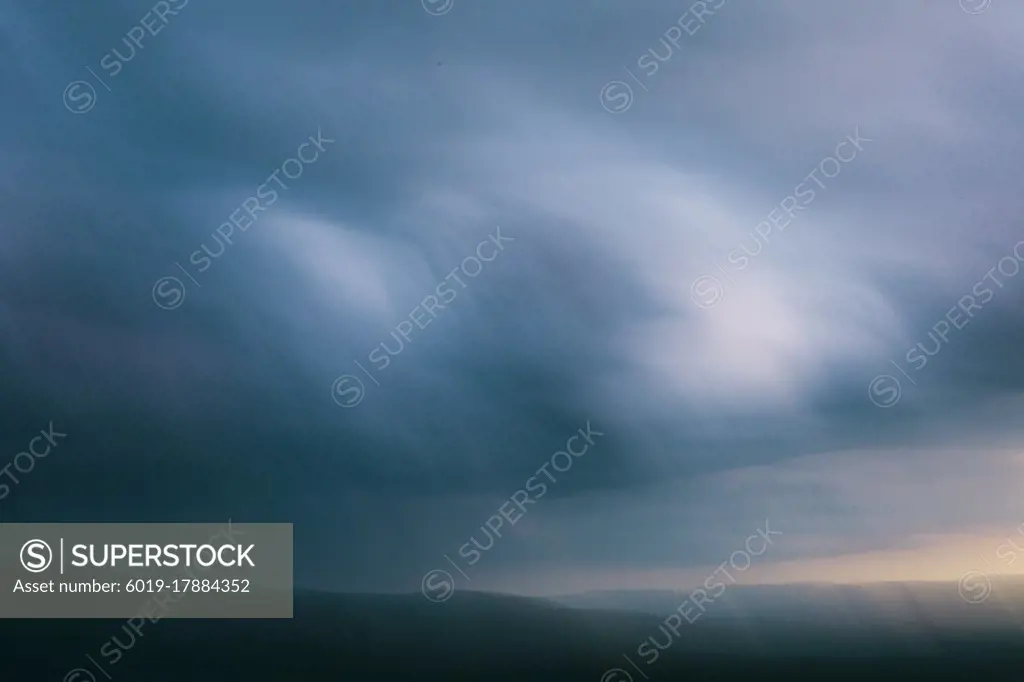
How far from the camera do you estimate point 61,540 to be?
41.3 m

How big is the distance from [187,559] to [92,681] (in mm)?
18581

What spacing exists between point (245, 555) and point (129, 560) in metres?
5.44

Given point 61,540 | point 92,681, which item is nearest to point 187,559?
point 61,540

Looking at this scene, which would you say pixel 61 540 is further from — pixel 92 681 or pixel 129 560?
pixel 92 681

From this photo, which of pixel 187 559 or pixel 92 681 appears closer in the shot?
pixel 187 559

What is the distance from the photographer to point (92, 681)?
53.1m

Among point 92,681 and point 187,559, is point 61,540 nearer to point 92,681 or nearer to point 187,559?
point 187,559

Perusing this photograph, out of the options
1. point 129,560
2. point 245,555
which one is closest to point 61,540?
point 129,560

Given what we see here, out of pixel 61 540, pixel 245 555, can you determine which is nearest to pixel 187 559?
pixel 245 555

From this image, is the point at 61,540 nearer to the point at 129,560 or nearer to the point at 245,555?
the point at 129,560

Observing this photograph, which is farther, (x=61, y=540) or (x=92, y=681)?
(x=92, y=681)

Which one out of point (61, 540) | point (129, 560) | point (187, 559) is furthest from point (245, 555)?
point (61, 540)

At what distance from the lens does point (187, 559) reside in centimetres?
4166

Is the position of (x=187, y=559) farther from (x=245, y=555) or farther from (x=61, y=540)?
(x=61, y=540)
